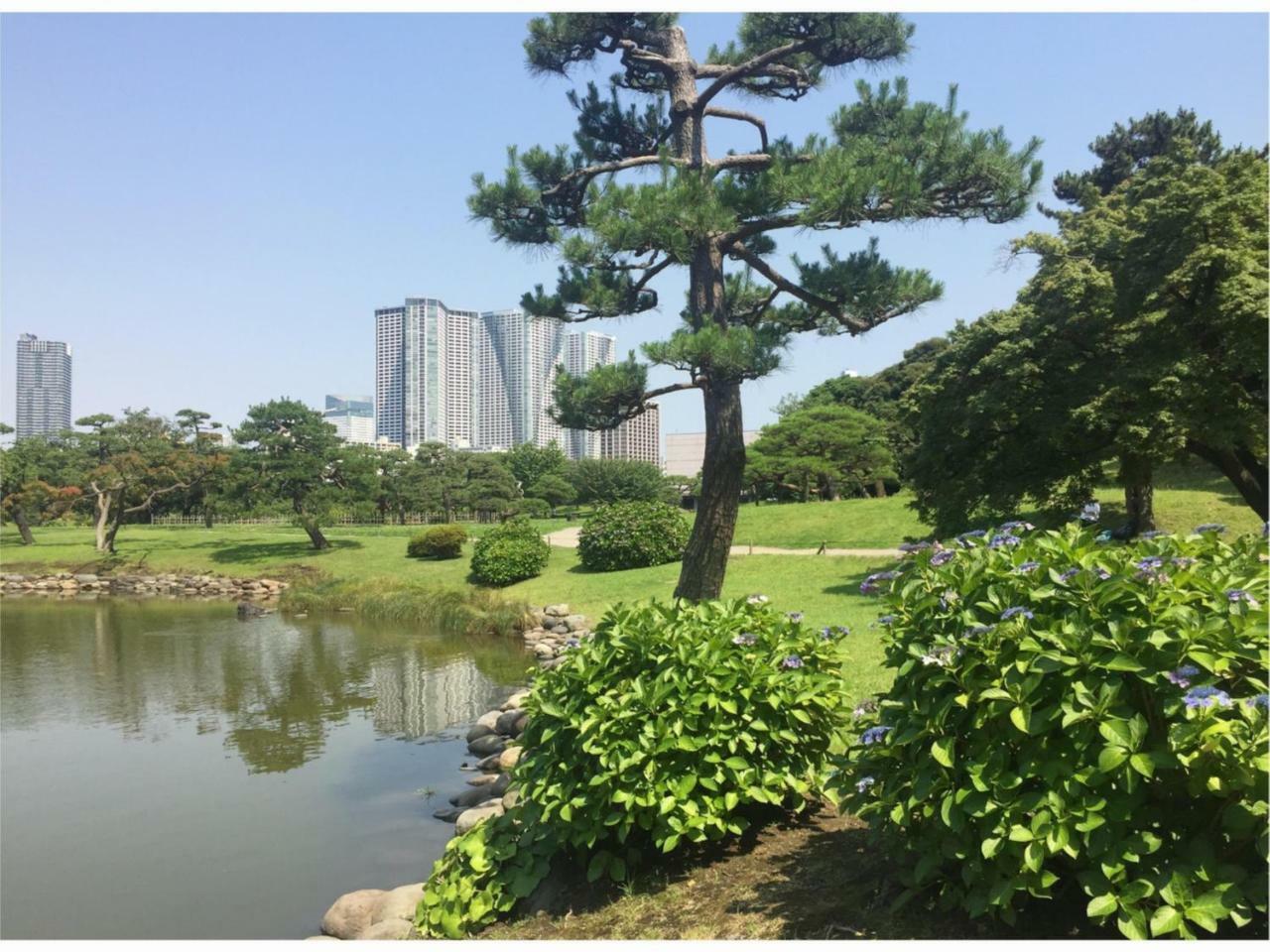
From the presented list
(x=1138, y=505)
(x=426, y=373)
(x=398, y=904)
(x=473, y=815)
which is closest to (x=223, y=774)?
(x=473, y=815)

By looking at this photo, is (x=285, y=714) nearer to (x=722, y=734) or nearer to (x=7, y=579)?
(x=722, y=734)

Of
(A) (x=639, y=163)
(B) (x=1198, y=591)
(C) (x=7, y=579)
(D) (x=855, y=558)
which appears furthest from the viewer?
(C) (x=7, y=579)

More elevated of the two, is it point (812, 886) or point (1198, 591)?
point (1198, 591)

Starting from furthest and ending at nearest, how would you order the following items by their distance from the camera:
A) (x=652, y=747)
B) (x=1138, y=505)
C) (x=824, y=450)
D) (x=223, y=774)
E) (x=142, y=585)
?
(x=824, y=450), (x=142, y=585), (x=1138, y=505), (x=223, y=774), (x=652, y=747)

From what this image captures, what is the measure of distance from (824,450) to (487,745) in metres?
20.7

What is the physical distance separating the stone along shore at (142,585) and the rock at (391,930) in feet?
54.7

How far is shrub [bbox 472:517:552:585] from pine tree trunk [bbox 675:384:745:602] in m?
10.5

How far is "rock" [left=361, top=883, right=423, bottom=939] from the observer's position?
4008mm

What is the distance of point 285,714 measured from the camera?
8.73m

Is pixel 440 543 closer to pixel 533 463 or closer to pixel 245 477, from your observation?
pixel 245 477

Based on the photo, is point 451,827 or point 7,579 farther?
point 7,579

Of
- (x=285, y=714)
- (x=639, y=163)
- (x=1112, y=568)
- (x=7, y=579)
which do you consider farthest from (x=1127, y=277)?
(x=7, y=579)

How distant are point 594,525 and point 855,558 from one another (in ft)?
16.3

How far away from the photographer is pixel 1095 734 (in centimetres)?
213
